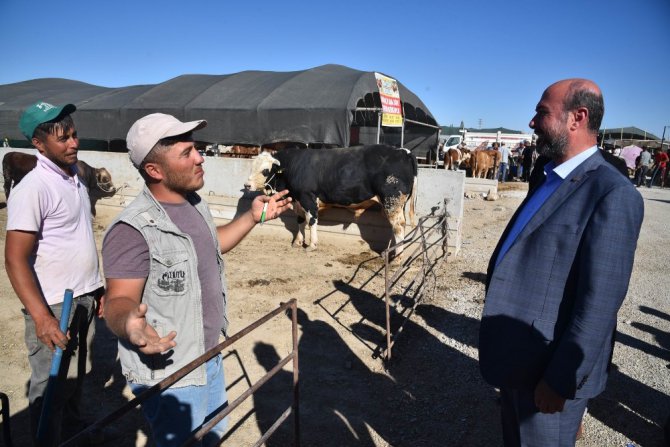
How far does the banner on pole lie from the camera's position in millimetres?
9250

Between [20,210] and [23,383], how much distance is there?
2.35 m

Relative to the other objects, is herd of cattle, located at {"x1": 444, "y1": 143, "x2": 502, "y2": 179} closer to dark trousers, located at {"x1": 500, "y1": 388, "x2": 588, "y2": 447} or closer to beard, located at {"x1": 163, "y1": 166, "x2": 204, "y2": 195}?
dark trousers, located at {"x1": 500, "y1": 388, "x2": 588, "y2": 447}

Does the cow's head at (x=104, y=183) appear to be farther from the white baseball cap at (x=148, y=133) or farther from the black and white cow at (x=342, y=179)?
the white baseball cap at (x=148, y=133)

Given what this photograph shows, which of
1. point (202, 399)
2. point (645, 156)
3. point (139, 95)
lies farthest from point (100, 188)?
point (645, 156)

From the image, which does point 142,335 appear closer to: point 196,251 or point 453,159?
point 196,251

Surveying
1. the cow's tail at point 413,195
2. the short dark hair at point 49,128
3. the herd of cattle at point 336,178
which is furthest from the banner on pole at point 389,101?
the short dark hair at point 49,128

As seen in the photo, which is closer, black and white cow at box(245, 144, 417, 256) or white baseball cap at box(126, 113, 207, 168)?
white baseball cap at box(126, 113, 207, 168)

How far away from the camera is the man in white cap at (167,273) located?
154 centimetres

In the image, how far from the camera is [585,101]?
1.69 meters

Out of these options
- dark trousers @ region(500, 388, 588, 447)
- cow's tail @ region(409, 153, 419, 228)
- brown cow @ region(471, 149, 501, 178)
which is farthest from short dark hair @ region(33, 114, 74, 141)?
brown cow @ region(471, 149, 501, 178)

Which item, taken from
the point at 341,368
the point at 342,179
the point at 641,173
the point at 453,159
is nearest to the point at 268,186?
the point at 342,179

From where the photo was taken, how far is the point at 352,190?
7.32 meters

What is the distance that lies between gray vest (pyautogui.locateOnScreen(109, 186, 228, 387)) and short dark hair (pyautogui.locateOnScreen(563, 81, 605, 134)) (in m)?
A: 1.75

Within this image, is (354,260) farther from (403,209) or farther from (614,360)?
(614,360)
